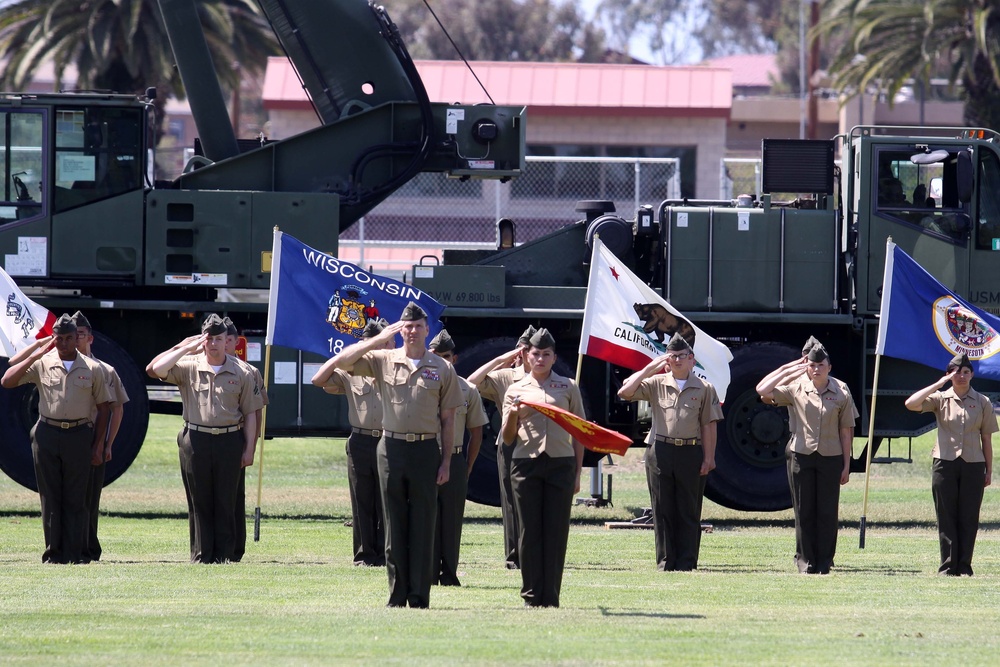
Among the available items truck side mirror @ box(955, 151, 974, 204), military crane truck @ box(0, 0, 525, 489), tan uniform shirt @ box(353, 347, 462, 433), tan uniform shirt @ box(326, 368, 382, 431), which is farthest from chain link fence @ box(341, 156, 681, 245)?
tan uniform shirt @ box(353, 347, 462, 433)

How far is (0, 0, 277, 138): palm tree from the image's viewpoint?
28281 mm

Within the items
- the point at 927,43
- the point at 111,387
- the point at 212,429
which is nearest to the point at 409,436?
the point at 212,429

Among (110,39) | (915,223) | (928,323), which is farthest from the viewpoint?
(110,39)

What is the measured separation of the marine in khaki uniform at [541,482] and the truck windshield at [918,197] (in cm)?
654

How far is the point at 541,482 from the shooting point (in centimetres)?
934

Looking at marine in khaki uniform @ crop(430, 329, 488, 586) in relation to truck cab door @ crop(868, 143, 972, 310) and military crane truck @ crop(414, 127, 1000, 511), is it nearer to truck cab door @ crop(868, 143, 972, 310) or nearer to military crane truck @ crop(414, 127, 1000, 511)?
military crane truck @ crop(414, 127, 1000, 511)

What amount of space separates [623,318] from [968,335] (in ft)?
9.47

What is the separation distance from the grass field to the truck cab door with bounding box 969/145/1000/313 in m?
2.22

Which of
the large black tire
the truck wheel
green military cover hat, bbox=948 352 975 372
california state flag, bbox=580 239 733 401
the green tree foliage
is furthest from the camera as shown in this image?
the green tree foliage

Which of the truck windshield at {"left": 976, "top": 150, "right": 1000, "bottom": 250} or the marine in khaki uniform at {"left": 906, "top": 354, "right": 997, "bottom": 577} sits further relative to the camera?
the truck windshield at {"left": 976, "top": 150, "right": 1000, "bottom": 250}

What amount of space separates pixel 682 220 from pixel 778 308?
122cm

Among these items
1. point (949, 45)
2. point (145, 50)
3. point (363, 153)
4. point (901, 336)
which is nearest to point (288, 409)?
point (363, 153)

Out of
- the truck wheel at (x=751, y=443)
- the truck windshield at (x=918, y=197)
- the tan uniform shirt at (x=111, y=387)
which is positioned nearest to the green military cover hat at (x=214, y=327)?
the tan uniform shirt at (x=111, y=387)

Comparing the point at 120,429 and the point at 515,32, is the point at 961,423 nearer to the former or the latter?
the point at 120,429
